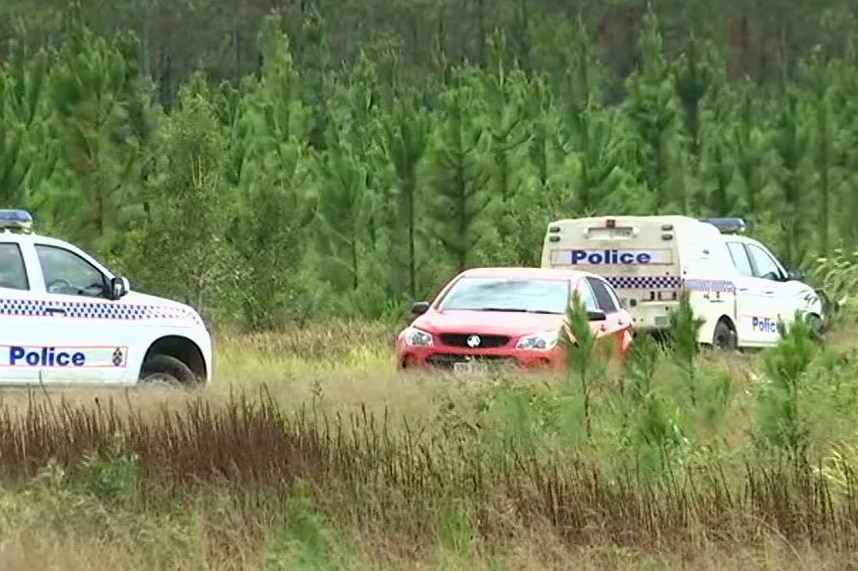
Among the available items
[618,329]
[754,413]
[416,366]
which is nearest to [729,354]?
[618,329]

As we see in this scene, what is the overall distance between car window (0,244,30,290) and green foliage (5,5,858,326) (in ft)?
34.7

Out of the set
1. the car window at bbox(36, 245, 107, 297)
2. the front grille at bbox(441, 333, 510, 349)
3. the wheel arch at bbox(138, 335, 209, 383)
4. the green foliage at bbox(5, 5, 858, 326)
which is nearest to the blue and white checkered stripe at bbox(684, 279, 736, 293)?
the front grille at bbox(441, 333, 510, 349)

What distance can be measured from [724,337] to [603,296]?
4.06 meters

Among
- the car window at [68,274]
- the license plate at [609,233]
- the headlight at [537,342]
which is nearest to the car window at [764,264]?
the license plate at [609,233]

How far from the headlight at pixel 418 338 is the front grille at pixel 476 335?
17 centimetres

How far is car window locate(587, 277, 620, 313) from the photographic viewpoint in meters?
18.8

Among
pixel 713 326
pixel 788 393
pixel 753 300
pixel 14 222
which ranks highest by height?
pixel 14 222

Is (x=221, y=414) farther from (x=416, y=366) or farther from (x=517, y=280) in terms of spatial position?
(x=517, y=280)

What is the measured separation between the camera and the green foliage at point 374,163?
88.1 feet

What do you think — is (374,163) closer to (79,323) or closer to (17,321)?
(79,323)

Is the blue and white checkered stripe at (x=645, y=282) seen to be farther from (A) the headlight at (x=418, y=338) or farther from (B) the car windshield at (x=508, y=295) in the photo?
(A) the headlight at (x=418, y=338)

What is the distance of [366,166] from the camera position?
33.0m

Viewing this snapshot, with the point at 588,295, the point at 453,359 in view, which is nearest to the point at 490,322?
the point at 453,359

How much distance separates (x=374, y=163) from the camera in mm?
32938
